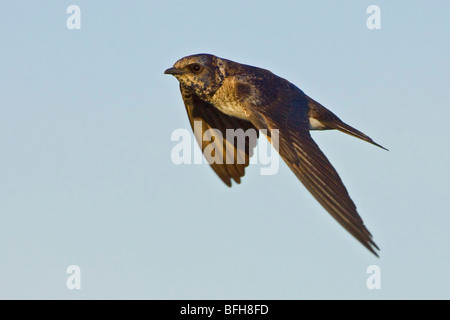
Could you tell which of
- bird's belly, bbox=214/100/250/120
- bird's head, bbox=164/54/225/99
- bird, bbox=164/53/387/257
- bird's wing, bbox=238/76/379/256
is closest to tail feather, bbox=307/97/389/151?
bird, bbox=164/53/387/257

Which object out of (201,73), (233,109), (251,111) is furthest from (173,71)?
(251,111)

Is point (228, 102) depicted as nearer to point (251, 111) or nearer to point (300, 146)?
point (251, 111)

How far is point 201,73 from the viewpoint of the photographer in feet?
40.1

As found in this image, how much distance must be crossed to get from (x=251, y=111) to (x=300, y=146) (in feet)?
3.37

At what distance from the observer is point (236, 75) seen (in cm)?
1221

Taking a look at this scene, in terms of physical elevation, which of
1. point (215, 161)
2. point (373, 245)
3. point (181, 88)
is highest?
point (181, 88)

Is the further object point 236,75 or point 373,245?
point 236,75

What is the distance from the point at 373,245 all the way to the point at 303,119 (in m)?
3.38

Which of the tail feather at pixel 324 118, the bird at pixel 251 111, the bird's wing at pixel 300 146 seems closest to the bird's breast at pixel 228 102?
the bird at pixel 251 111

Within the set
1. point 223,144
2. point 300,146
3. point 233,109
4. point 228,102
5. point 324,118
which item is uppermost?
point 228,102

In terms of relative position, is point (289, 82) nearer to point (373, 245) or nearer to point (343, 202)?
point (343, 202)

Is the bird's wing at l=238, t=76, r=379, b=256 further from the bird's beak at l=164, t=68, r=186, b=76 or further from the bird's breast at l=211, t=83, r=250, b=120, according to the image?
the bird's beak at l=164, t=68, r=186, b=76

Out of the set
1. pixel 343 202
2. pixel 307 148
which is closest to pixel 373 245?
pixel 343 202

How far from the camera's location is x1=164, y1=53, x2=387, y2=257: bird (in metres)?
10.4
